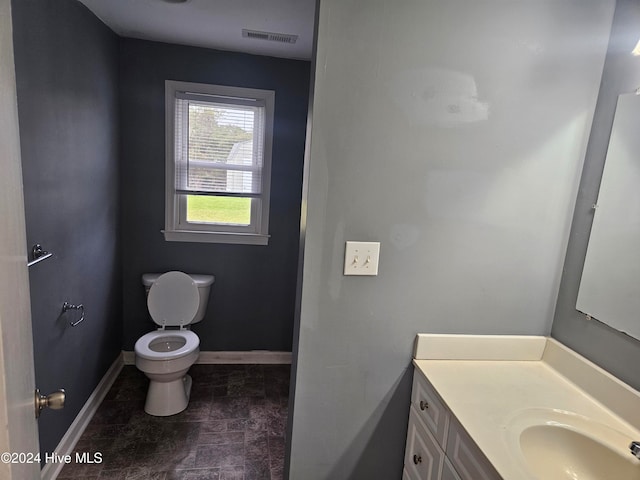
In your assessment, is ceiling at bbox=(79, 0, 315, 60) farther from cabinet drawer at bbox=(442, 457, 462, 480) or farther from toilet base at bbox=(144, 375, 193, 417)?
toilet base at bbox=(144, 375, 193, 417)

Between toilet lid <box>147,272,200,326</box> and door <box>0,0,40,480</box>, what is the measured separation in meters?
1.91

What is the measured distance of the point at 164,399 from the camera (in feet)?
8.02

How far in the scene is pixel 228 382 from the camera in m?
2.88

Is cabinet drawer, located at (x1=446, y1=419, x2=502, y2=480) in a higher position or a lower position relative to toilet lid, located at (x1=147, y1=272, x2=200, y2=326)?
higher

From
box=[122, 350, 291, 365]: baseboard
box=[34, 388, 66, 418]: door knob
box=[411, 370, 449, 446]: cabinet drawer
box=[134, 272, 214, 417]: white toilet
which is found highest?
box=[34, 388, 66, 418]: door knob

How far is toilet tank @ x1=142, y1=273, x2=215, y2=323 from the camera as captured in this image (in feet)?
9.22

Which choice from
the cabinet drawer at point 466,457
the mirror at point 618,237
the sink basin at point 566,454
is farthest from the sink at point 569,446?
the mirror at point 618,237

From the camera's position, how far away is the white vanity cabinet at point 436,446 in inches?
40.2

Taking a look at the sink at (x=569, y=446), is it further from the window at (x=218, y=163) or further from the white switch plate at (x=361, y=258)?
the window at (x=218, y=163)

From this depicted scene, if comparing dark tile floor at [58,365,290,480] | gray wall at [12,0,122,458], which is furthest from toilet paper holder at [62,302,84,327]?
dark tile floor at [58,365,290,480]

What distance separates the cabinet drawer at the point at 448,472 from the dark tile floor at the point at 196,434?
1.16 m

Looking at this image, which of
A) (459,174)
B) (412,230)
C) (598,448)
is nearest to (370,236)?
(412,230)

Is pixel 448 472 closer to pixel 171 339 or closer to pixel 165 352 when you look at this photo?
pixel 165 352

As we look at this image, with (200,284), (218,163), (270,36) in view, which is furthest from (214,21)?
(200,284)
